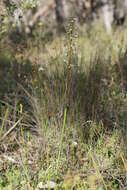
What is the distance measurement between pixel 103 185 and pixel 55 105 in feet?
2.42

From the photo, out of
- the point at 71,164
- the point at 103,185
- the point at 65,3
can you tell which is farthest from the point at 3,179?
the point at 65,3

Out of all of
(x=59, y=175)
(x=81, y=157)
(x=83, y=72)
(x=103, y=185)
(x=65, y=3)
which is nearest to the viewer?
(x=103, y=185)

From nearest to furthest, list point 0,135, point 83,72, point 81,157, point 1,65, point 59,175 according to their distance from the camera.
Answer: point 59,175, point 81,157, point 0,135, point 83,72, point 1,65

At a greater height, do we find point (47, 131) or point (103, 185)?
point (47, 131)

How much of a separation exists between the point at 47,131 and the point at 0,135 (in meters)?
0.34

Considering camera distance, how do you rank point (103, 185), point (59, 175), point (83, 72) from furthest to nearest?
point (83, 72)
point (59, 175)
point (103, 185)

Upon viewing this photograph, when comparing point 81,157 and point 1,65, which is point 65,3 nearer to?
point 1,65

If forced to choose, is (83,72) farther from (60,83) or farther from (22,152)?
(22,152)

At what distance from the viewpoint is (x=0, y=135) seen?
245cm

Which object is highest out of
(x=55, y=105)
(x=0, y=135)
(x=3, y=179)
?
(x=55, y=105)

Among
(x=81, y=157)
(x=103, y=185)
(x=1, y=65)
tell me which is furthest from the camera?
(x=1, y=65)

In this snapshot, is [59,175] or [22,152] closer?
[59,175]

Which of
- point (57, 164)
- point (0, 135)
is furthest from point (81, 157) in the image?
point (0, 135)

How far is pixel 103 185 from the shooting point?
1.96m
